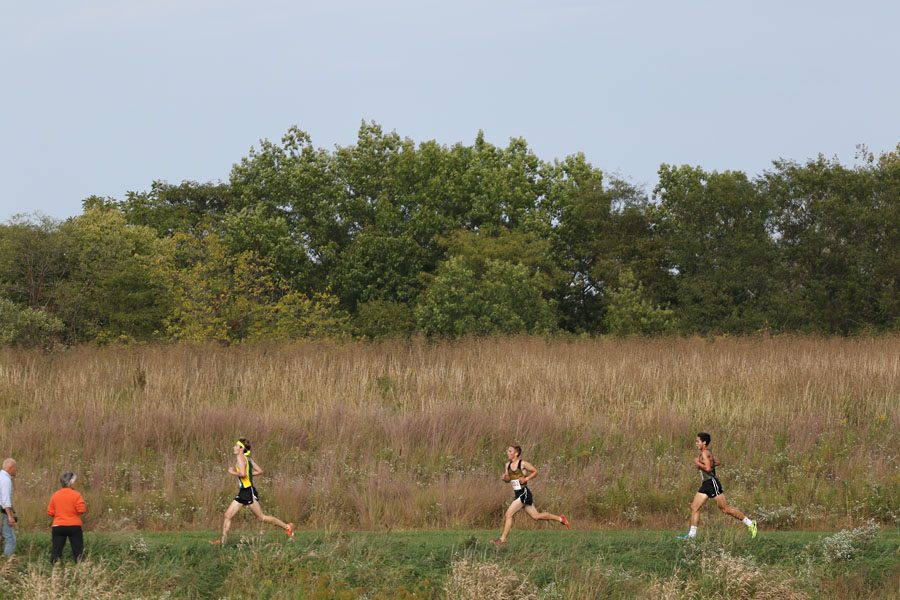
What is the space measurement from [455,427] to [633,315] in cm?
2622

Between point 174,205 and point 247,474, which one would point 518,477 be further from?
point 174,205

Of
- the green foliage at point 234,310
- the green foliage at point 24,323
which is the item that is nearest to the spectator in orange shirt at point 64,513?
the green foliage at point 24,323

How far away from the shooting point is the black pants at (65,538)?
14.8m

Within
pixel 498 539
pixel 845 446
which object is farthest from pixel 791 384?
pixel 498 539

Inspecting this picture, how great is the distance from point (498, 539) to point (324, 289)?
3927 centimetres

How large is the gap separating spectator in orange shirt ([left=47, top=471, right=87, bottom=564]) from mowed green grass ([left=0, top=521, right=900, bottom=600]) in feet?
1.23

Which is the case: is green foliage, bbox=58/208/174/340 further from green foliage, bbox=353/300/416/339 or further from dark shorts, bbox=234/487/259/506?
dark shorts, bbox=234/487/259/506

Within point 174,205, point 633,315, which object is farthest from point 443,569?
point 174,205

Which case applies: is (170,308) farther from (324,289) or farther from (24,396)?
(24,396)

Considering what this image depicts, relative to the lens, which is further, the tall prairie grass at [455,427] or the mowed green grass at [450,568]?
the tall prairie grass at [455,427]

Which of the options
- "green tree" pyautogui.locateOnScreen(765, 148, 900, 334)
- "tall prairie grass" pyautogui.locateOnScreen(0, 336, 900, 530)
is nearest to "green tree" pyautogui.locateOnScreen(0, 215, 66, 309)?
"tall prairie grass" pyautogui.locateOnScreen(0, 336, 900, 530)

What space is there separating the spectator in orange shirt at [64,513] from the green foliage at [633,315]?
32495mm

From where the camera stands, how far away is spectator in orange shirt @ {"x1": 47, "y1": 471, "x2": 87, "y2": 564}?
14742 millimetres

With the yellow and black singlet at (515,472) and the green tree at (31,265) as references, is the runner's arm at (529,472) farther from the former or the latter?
the green tree at (31,265)
